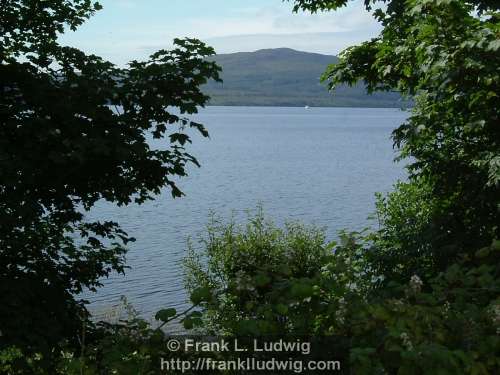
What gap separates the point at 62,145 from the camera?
26.7ft

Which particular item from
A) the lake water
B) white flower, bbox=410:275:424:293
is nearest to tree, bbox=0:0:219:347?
white flower, bbox=410:275:424:293

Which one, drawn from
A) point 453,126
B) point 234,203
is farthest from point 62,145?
point 234,203

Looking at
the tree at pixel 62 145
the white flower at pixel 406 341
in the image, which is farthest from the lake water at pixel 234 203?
the white flower at pixel 406 341

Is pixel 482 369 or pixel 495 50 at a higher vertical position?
pixel 495 50

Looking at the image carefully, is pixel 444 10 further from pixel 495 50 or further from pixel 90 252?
pixel 90 252

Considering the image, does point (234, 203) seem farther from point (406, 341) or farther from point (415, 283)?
point (406, 341)

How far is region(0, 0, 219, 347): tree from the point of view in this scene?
25.9 feet

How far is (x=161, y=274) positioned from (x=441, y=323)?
769 inches

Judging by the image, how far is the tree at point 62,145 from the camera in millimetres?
7906

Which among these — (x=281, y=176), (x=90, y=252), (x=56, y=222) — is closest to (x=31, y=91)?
(x=56, y=222)

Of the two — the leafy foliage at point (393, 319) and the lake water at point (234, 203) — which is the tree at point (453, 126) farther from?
the lake water at point (234, 203)

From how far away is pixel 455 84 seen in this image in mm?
9531

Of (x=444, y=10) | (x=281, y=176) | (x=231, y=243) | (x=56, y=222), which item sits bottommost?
(x=281, y=176)

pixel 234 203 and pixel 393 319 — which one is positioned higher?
pixel 393 319
